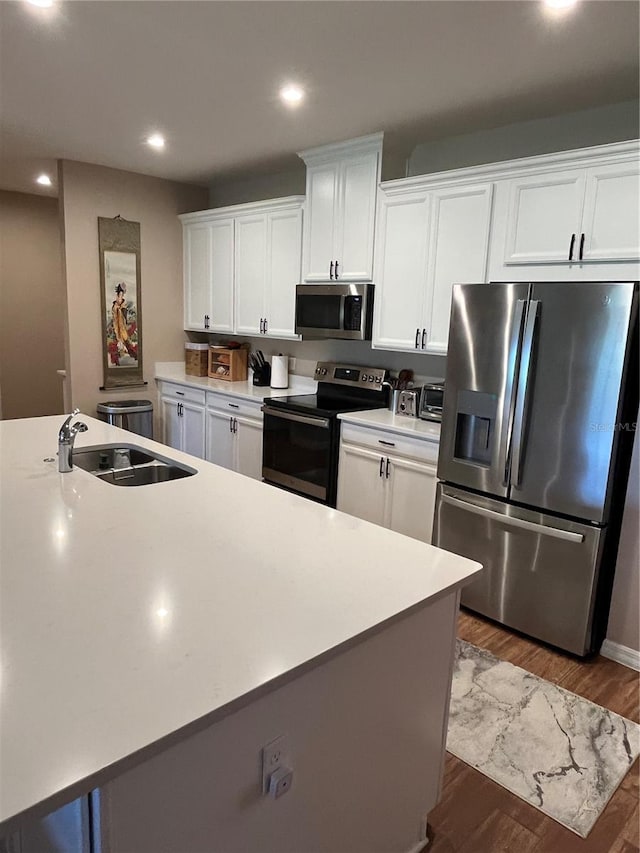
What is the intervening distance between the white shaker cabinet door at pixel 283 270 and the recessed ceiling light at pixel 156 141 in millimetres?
884

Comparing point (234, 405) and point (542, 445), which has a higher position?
point (542, 445)

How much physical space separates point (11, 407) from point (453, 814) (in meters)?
5.76

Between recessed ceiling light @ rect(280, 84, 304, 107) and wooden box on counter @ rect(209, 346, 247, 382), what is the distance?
2.24m

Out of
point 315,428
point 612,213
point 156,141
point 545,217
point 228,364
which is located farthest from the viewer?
point 228,364

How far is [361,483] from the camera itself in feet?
11.4

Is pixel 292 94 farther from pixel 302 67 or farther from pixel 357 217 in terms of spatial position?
pixel 357 217

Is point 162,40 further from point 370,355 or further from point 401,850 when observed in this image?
point 401,850

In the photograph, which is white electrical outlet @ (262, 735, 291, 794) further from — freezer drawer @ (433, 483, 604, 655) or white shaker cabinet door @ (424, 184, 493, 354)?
white shaker cabinet door @ (424, 184, 493, 354)

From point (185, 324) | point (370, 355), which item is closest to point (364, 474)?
point (370, 355)

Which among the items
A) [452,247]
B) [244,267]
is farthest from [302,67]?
[244,267]

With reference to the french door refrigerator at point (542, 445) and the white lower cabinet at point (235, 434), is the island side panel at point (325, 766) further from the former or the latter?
the white lower cabinet at point (235, 434)

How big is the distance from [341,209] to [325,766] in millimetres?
3298

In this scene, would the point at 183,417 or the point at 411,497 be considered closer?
the point at 411,497

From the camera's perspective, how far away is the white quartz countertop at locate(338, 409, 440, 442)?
10.3ft
